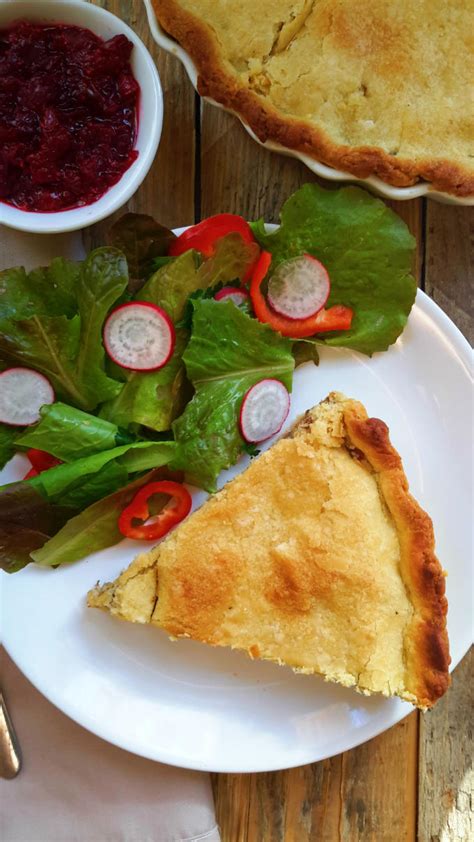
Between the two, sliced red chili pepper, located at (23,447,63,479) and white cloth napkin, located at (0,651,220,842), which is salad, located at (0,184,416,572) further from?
white cloth napkin, located at (0,651,220,842)

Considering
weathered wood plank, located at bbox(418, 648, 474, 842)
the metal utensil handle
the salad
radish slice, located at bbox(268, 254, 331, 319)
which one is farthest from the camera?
weathered wood plank, located at bbox(418, 648, 474, 842)

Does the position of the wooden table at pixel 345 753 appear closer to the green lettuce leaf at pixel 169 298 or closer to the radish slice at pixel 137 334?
the green lettuce leaf at pixel 169 298

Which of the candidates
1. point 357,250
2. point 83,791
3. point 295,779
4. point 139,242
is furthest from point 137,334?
point 295,779

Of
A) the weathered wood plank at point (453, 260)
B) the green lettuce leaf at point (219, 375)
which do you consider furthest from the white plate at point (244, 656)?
the weathered wood plank at point (453, 260)

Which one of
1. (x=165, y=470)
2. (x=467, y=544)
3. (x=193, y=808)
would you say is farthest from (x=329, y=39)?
(x=193, y=808)

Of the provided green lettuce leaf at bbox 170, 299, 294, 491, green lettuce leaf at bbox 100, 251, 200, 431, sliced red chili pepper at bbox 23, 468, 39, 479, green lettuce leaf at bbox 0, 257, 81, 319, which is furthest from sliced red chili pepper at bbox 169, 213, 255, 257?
sliced red chili pepper at bbox 23, 468, 39, 479
